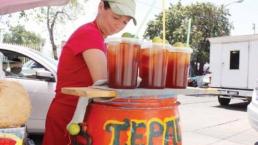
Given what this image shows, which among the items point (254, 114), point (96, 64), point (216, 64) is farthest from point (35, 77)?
point (216, 64)

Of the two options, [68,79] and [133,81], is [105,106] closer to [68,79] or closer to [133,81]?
[133,81]

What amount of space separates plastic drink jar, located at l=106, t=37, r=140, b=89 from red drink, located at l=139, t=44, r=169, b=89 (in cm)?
9

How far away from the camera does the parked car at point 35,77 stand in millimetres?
5348

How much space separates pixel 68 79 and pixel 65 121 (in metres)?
0.21

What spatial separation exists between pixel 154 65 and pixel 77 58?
0.40 meters

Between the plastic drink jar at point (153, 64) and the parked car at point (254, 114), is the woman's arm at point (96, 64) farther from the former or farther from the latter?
the parked car at point (254, 114)

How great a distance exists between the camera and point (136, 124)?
1.56m

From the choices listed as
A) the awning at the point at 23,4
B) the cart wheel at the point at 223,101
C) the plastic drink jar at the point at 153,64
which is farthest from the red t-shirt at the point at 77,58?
the cart wheel at the point at 223,101

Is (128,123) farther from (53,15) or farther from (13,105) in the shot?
(53,15)

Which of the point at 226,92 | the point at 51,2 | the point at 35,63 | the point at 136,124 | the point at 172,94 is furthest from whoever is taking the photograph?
the point at 226,92

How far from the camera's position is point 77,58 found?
1.86 metres

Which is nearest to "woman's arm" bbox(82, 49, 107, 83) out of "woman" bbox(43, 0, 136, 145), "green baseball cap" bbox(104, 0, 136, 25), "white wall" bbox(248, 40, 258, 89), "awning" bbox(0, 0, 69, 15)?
"woman" bbox(43, 0, 136, 145)

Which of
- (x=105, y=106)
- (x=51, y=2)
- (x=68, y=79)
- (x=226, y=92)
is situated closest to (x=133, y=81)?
(x=105, y=106)

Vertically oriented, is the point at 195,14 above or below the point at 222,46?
above
